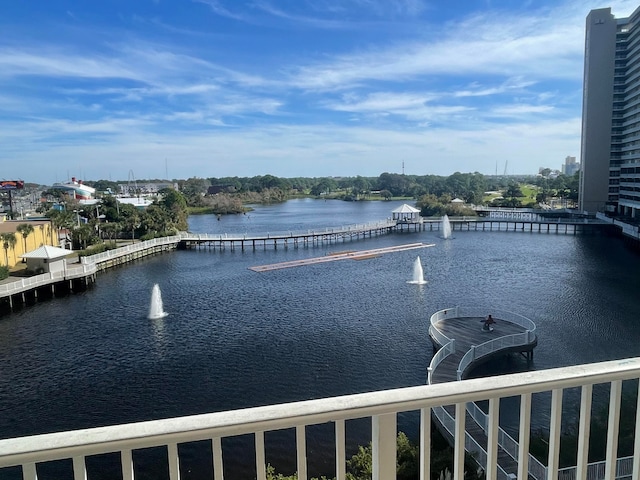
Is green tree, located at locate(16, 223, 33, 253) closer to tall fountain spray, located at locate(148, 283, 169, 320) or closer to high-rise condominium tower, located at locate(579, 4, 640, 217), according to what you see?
tall fountain spray, located at locate(148, 283, 169, 320)

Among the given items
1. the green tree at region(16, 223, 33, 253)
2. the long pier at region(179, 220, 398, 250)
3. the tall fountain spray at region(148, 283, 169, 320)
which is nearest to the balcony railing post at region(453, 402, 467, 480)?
the tall fountain spray at region(148, 283, 169, 320)

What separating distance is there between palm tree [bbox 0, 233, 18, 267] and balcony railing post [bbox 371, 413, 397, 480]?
1372 inches

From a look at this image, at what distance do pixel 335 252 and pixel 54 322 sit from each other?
2479 centimetres

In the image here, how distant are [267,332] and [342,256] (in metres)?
20.8

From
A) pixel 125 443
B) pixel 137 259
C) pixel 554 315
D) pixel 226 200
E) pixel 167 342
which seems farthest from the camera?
pixel 226 200

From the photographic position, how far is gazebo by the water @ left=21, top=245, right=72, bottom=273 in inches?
1225

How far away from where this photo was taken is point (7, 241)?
31094 mm

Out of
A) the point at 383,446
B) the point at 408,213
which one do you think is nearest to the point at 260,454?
the point at 383,446

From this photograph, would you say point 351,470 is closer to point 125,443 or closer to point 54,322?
point 125,443

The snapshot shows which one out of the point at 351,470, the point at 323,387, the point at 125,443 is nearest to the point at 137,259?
the point at 323,387

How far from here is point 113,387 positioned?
619 inches

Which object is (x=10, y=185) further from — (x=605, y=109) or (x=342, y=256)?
(x=605, y=109)

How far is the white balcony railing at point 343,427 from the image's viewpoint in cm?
148

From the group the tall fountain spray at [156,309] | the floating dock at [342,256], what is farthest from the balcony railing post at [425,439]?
the floating dock at [342,256]
